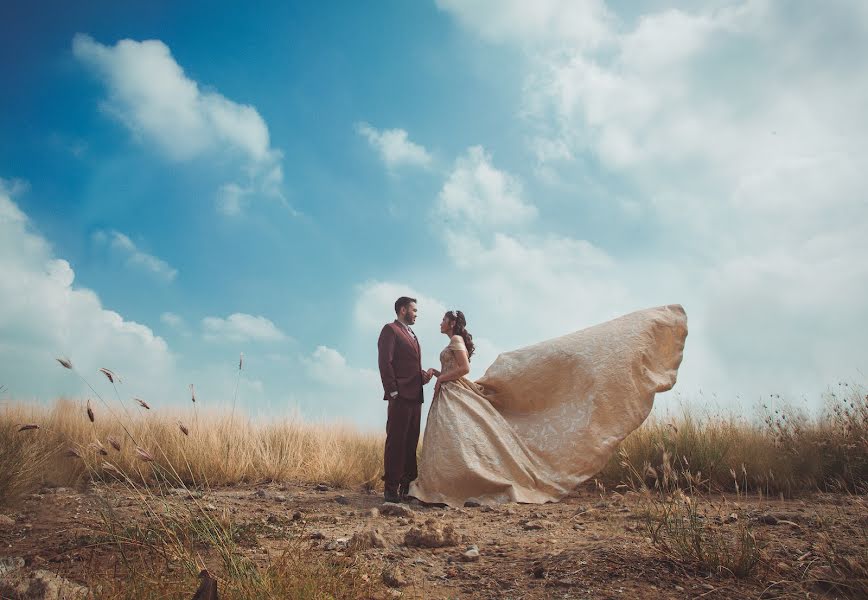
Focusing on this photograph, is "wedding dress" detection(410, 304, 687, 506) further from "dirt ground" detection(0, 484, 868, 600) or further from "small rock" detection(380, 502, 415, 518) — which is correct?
"small rock" detection(380, 502, 415, 518)

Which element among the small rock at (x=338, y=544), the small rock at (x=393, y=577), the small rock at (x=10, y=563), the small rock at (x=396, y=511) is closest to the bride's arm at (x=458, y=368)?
the small rock at (x=396, y=511)

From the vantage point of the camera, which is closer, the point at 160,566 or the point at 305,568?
the point at 305,568

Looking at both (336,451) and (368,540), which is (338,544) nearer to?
(368,540)

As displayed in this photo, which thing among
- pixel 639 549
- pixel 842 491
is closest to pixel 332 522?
pixel 639 549

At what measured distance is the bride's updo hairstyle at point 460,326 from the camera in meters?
7.68

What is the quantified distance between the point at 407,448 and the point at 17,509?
4076 millimetres

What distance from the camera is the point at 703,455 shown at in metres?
7.90

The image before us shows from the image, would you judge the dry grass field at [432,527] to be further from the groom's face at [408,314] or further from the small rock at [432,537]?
the groom's face at [408,314]

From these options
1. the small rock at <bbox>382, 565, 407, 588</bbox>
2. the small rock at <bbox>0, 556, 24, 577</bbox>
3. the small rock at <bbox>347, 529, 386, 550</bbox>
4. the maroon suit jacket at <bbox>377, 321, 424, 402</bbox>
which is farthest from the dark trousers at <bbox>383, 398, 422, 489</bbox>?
the small rock at <bbox>0, 556, 24, 577</bbox>

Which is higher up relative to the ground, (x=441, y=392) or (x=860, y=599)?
(x=441, y=392)

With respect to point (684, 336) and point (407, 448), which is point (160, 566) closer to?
point (407, 448)

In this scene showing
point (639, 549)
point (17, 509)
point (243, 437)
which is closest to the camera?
point (639, 549)

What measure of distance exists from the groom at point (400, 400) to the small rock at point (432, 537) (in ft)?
9.32

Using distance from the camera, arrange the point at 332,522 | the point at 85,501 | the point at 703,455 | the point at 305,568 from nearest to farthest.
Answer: the point at 305,568, the point at 332,522, the point at 85,501, the point at 703,455
